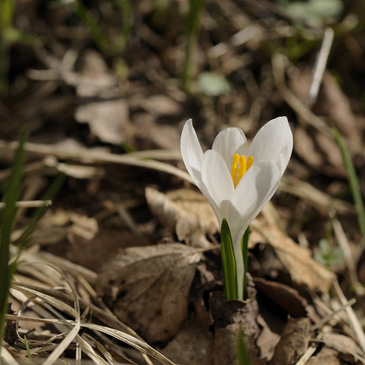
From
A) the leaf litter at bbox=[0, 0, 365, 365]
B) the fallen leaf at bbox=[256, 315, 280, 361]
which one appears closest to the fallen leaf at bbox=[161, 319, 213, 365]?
the leaf litter at bbox=[0, 0, 365, 365]

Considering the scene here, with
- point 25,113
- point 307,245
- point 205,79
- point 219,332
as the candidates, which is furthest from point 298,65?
point 219,332

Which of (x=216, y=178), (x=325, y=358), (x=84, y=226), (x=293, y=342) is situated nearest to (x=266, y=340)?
(x=293, y=342)

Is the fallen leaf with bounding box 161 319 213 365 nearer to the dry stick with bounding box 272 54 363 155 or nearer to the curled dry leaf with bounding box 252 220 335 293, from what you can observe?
the curled dry leaf with bounding box 252 220 335 293

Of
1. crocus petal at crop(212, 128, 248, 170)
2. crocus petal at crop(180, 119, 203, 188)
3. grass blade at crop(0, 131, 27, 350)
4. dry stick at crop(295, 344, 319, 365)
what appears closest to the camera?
grass blade at crop(0, 131, 27, 350)

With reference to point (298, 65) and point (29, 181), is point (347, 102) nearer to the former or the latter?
point (298, 65)

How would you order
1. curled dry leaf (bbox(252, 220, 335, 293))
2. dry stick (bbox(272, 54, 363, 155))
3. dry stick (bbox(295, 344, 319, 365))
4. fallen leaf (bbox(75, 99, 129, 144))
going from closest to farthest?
dry stick (bbox(295, 344, 319, 365)) → curled dry leaf (bbox(252, 220, 335, 293)) → fallen leaf (bbox(75, 99, 129, 144)) → dry stick (bbox(272, 54, 363, 155))
